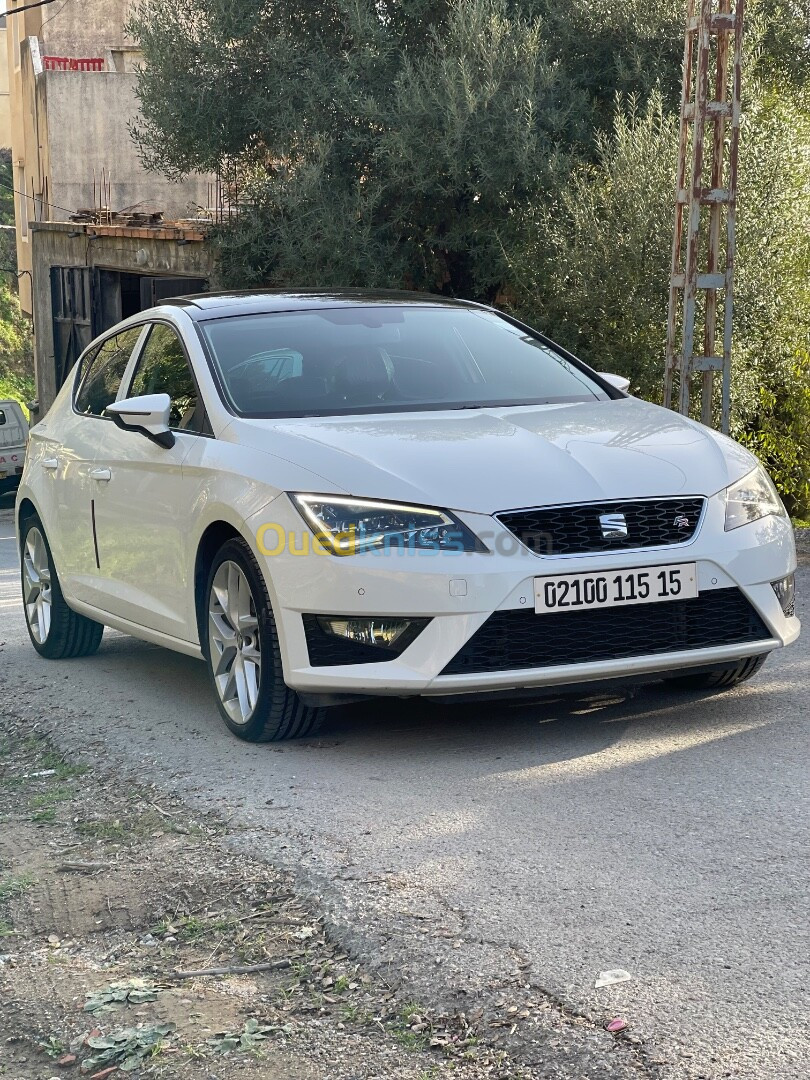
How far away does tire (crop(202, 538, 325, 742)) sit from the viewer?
17.1 ft

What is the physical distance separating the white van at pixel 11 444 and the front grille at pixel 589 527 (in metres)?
22.8

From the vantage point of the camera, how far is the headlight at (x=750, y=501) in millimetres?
5273

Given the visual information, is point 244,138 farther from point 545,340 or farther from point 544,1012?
point 544,1012

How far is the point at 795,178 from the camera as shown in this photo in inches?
521

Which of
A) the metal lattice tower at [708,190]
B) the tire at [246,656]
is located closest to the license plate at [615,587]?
the tire at [246,656]

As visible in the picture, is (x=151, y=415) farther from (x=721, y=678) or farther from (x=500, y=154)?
(x=500, y=154)

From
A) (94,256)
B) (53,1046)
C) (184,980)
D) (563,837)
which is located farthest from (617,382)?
(94,256)

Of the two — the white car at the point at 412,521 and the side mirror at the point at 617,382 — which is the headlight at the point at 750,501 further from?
the side mirror at the point at 617,382

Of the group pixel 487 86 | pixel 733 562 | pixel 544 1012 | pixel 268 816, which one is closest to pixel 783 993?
pixel 544 1012

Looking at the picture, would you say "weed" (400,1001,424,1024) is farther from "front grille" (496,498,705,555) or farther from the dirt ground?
"front grille" (496,498,705,555)

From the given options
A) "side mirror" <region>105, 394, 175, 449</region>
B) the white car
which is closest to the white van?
the white car

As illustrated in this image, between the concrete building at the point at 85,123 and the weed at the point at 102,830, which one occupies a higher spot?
the concrete building at the point at 85,123

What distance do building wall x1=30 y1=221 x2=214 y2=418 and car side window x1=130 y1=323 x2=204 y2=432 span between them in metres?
13.2

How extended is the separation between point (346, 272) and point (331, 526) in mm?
12182
